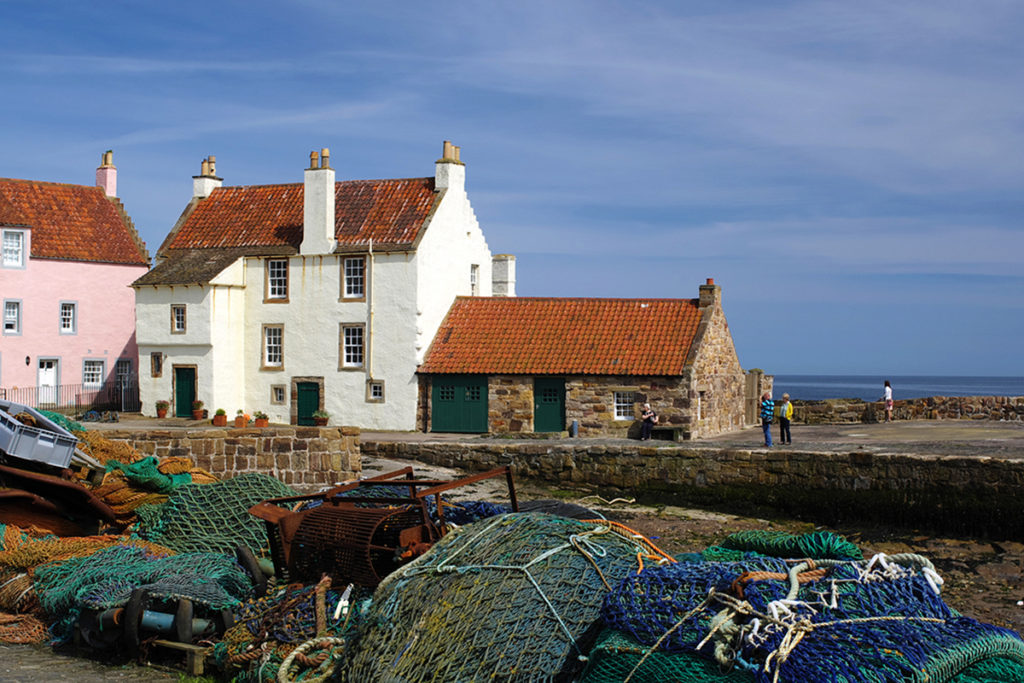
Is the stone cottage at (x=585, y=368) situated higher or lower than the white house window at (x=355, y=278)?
lower

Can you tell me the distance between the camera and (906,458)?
693 inches

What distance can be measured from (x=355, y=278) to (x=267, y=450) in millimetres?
10584

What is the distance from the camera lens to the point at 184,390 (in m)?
29.5

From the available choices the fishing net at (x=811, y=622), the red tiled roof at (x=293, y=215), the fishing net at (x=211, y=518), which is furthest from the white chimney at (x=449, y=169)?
the fishing net at (x=811, y=622)

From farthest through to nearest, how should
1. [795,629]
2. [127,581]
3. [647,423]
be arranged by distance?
[647,423] < [127,581] < [795,629]

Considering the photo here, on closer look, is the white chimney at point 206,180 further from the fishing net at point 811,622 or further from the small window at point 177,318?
the fishing net at point 811,622

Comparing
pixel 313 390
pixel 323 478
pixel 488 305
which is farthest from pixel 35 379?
pixel 323 478

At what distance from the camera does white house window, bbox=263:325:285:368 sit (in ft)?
96.6

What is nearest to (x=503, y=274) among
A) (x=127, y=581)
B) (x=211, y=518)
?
(x=211, y=518)

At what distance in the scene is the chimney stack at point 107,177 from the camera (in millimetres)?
36656

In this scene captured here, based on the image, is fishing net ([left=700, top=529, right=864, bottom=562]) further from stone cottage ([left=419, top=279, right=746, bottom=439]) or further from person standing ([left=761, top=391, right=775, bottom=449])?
stone cottage ([left=419, top=279, right=746, bottom=439])

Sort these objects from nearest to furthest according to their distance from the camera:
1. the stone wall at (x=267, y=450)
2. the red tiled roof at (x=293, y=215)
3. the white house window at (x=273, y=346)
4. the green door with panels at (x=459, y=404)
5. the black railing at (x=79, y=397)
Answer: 1. the stone wall at (x=267, y=450)
2. the green door with panels at (x=459, y=404)
3. the red tiled roof at (x=293, y=215)
4. the white house window at (x=273, y=346)
5. the black railing at (x=79, y=397)

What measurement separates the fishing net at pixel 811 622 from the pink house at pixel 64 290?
29136 millimetres

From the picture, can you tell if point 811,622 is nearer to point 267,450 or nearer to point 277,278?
point 267,450
